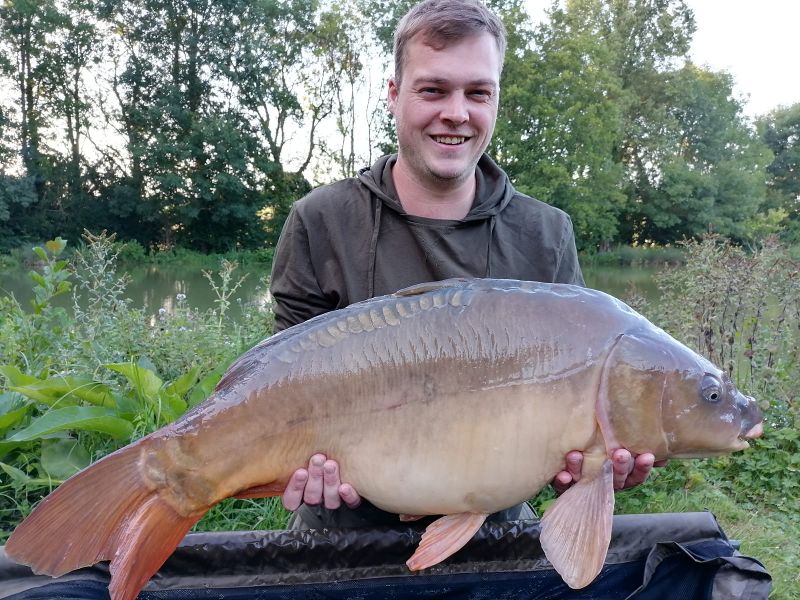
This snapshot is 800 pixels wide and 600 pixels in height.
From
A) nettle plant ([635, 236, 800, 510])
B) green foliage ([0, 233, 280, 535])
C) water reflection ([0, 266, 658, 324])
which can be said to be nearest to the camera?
green foliage ([0, 233, 280, 535])

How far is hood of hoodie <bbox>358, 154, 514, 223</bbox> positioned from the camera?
1.65 m

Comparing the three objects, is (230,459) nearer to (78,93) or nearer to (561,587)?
(561,587)

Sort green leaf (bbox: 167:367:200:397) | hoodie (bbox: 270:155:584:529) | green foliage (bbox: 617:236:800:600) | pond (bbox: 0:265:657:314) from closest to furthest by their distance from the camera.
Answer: hoodie (bbox: 270:155:584:529) → green leaf (bbox: 167:367:200:397) → green foliage (bbox: 617:236:800:600) → pond (bbox: 0:265:657:314)

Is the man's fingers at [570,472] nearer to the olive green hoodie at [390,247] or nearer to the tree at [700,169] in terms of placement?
the olive green hoodie at [390,247]

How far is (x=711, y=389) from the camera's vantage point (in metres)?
1.18

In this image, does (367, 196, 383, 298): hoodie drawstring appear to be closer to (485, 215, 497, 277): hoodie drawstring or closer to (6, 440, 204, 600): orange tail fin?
(485, 215, 497, 277): hoodie drawstring

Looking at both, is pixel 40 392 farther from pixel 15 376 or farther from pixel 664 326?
pixel 664 326

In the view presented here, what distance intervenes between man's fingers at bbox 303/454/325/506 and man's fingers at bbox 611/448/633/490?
511 mm

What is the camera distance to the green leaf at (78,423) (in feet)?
5.48

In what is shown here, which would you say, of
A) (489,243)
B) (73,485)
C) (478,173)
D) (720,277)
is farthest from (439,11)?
(720,277)

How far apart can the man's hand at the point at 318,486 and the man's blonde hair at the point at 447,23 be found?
959 millimetres

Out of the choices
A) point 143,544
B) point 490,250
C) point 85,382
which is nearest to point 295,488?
point 143,544

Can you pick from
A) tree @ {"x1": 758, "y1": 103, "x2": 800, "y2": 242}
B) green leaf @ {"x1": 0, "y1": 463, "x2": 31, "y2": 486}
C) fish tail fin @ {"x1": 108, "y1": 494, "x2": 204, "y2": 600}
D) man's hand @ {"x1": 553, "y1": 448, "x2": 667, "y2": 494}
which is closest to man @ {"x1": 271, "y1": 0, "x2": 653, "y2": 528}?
man's hand @ {"x1": 553, "y1": 448, "x2": 667, "y2": 494}

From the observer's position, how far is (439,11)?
153 cm
